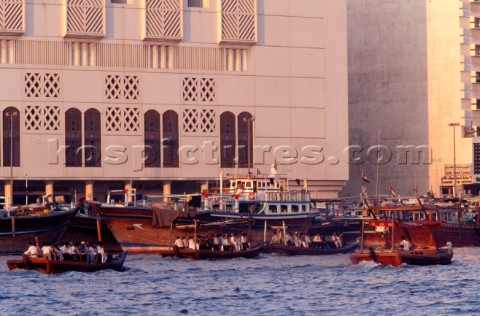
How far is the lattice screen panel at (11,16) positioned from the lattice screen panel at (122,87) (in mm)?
9466

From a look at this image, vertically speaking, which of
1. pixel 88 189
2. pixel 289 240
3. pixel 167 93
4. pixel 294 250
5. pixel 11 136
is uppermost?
pixel 167 93

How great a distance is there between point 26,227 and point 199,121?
40.3m

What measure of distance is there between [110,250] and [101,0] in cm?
3256

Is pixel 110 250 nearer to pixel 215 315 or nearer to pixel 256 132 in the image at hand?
pixel 256 132

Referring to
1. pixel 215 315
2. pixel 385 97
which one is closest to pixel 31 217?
pixel 215 315

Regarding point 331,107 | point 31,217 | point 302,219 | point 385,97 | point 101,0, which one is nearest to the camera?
point 31,217

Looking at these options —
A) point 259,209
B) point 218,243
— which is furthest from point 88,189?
point 218,243

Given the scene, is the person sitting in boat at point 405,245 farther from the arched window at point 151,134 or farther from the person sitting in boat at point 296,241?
the arched window at point 151,134

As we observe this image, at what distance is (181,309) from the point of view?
2467 inches

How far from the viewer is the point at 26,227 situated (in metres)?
101

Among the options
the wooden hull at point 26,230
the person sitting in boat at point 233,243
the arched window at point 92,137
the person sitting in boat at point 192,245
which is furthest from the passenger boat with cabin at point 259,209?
the arched window at point 92,137

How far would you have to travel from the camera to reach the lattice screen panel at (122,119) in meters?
136

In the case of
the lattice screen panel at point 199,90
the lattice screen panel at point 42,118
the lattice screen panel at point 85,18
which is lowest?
the lattice screen panel at point 42,118

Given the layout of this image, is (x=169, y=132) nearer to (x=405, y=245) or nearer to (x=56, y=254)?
(x=405, y=245)
